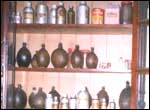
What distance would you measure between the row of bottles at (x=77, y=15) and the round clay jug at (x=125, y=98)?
49 centimetres

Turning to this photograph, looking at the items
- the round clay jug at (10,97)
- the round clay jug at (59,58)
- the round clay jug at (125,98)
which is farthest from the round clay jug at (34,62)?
A: the round clay jug at (125,98)

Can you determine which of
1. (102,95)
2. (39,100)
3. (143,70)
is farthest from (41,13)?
(143,70)

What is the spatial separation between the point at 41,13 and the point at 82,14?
0.31 meters

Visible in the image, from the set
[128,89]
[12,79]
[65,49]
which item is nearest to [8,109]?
[12,79]

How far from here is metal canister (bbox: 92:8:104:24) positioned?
9.02ft

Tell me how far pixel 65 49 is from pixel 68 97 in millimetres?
379

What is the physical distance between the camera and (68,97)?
9.52 feet

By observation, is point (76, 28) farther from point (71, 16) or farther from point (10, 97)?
point (10, 97)

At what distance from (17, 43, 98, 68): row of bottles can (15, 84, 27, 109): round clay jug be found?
0.19 metres

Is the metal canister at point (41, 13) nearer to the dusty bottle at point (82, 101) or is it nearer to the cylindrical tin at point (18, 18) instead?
the cylindrical tin at point (18, 18)

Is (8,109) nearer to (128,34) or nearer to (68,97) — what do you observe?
(68,97)

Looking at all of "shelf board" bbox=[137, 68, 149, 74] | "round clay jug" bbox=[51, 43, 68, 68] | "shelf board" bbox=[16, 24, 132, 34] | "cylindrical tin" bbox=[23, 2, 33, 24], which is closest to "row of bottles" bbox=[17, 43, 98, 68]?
"round clay jug" bbox=[51, 43, 68, 68]

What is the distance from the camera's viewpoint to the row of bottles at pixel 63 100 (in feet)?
8.85

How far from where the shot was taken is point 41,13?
280cm
